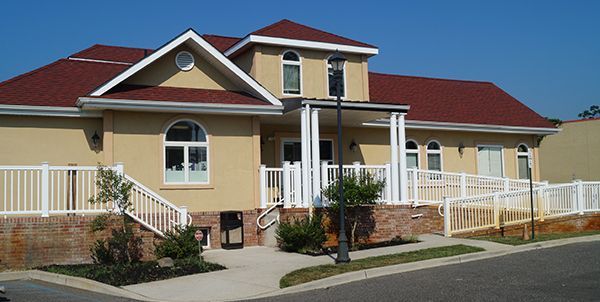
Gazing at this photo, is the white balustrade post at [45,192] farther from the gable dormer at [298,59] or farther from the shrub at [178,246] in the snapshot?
the gable dormer at [298,59]

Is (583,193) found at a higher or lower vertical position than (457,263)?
higher

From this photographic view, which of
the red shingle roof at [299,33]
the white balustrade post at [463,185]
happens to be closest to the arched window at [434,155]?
the white balustrade post at [463,185]

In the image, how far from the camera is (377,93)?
25078mm

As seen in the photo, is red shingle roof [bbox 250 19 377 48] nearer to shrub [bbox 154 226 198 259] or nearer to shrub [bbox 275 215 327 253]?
shrub [bbox 275 215 327 253]

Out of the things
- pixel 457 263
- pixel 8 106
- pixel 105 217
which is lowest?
pixel 457 263

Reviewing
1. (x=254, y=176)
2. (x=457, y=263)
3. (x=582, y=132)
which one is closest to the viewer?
(x=457, y=263)

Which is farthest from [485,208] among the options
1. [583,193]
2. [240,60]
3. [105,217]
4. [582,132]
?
[582,132]

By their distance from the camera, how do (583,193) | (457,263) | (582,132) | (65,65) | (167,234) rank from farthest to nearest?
(582,132)
(583,193)
(65,65)
(167,234)
(457,263)

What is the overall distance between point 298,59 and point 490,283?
12041mm

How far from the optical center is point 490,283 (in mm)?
11594

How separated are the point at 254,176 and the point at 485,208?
6.92m

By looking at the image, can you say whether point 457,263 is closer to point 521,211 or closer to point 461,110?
point 521,211

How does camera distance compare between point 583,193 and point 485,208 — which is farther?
point 583,193

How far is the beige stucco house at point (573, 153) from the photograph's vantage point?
37.3 metres
